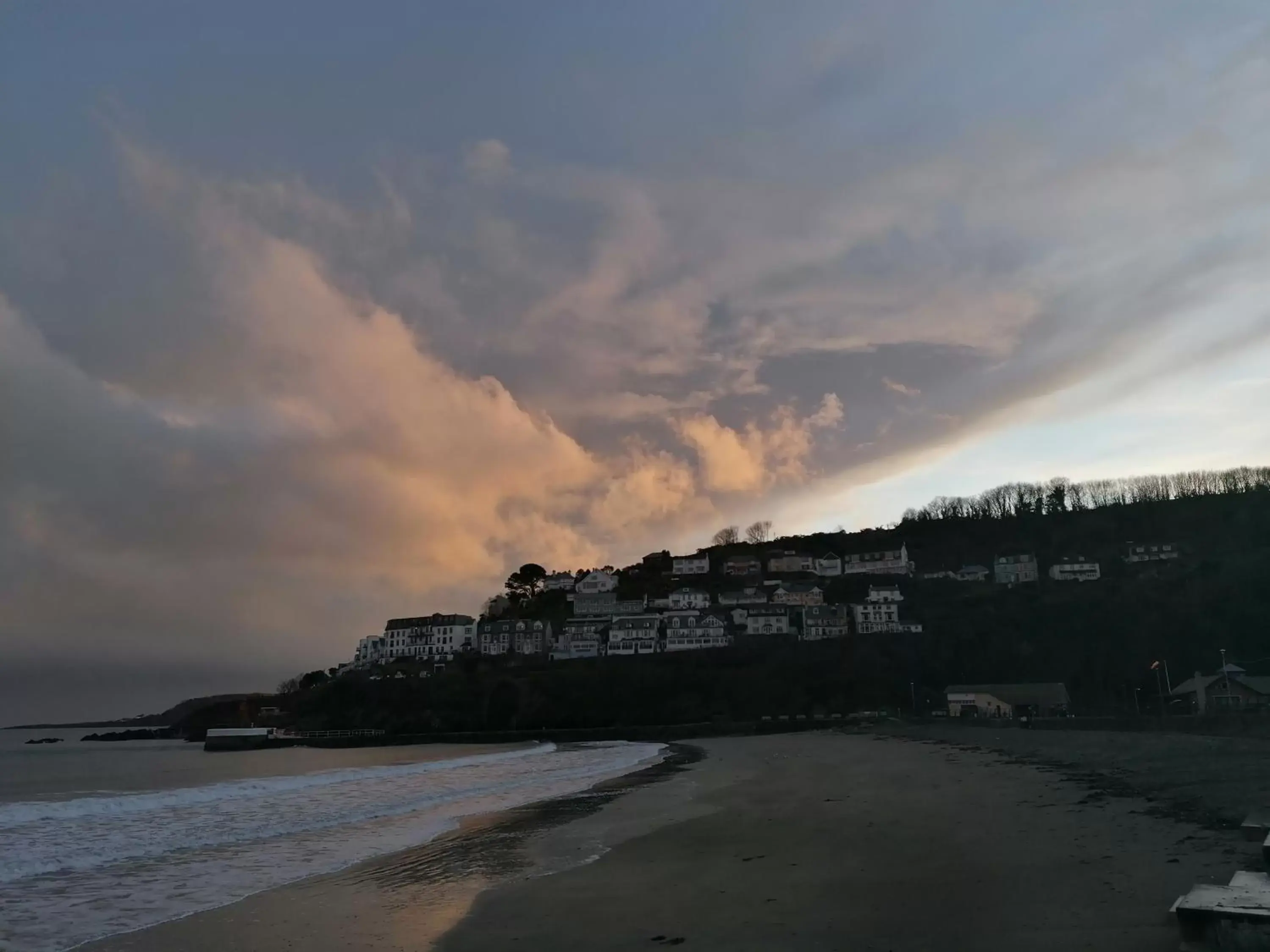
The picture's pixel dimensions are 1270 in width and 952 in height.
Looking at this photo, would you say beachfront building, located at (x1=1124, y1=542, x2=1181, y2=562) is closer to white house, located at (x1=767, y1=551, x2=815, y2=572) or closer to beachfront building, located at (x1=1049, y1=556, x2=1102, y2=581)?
beachfront building, located at (x1=1049, y1=556, x2=1102, y2=581)

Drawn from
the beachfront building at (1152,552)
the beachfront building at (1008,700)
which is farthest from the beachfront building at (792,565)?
the beachfront building at (1008,700)

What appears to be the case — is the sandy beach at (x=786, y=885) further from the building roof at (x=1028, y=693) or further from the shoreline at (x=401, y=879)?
the building roof at (x=1028, y=693)

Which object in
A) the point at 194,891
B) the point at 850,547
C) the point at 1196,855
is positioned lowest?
the point at 194,891

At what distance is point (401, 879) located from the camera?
12.1 m

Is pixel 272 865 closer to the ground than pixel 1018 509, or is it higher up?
closer to the ground

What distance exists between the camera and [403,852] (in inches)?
591

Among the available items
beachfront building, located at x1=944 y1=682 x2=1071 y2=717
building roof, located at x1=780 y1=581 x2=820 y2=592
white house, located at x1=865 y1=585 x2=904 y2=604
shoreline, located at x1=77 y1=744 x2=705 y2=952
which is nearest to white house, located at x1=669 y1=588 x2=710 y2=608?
building roof, located at x1=780 y1=581 x2=820 y2=592

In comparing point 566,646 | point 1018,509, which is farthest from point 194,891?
point 1018,509

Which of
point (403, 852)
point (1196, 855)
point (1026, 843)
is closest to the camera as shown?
point (1196, 855)

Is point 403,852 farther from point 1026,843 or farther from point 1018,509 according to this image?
point 1018,509

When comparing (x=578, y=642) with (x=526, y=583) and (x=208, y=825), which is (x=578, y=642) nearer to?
(x=526, y=583)

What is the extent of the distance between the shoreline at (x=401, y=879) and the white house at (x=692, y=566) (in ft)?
444

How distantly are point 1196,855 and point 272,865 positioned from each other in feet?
46.0

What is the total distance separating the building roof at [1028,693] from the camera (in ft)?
229
